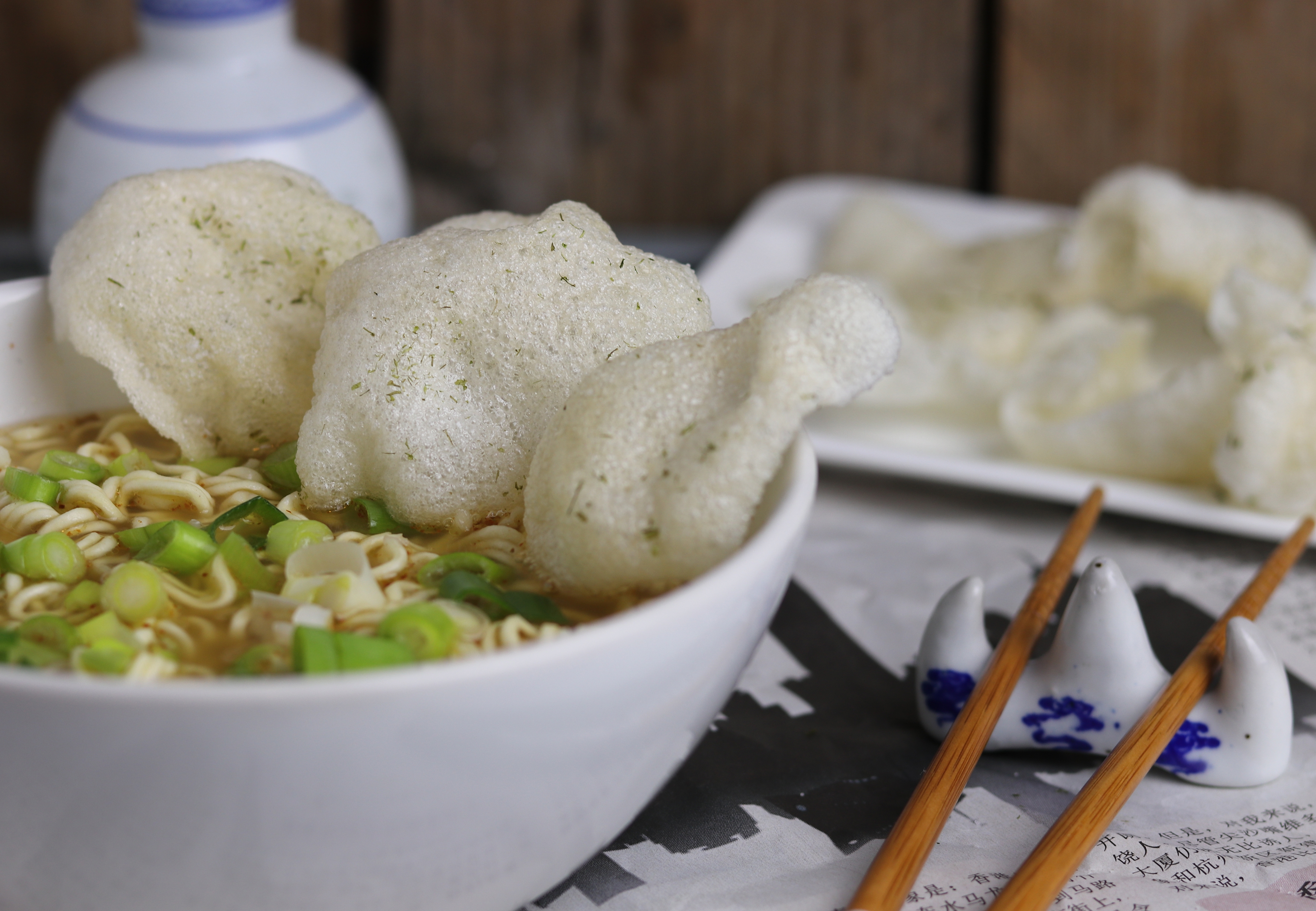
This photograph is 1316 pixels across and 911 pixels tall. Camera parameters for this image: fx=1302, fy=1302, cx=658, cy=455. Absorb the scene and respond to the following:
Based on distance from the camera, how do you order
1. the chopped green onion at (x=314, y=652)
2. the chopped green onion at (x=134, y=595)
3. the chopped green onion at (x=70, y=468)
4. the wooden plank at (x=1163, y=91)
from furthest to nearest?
the wooden plank at (x=1163, y=91), the chopped green onion at (x=70, y=468), the chopped green onion at (x=134, y=595), the chopped green onion at (x=314, y=652)

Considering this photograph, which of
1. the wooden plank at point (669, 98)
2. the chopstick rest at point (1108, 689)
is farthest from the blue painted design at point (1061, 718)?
the wooden plank at point (669, 98)

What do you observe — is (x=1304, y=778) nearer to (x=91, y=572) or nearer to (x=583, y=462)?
(x=583, y=462)

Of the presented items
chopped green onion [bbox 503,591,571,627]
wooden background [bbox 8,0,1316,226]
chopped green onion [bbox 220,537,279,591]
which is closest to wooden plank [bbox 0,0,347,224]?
wooden background [bbox 8,0,1316,226]

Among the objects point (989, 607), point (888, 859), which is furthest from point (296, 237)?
point (989, 607)

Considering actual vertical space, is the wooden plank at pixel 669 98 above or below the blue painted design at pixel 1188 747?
above

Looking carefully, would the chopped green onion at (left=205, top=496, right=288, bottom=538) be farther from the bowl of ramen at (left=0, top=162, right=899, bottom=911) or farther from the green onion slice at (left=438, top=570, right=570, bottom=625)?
the green onion slice at (left=438, top=570, right=570, bottom=625)

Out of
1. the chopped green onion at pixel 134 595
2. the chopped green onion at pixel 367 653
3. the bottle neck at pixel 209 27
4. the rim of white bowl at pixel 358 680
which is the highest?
the bottle neck at pixel 209 27

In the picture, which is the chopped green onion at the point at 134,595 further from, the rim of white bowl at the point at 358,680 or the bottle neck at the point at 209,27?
the bottle neck at the point at 209,27
